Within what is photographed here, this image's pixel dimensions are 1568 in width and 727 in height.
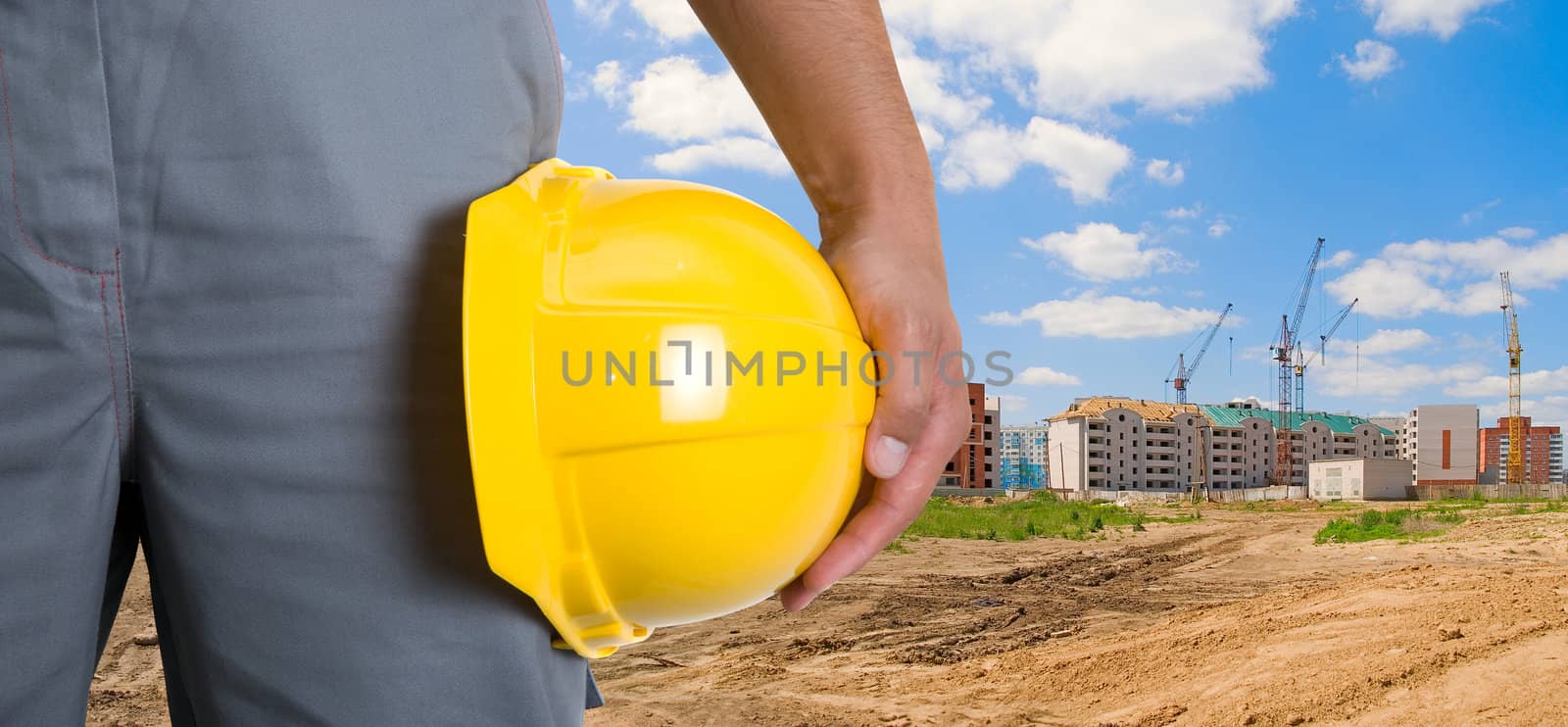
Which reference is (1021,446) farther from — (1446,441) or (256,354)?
(256,354)

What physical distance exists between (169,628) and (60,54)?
567 millimetres

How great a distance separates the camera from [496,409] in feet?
2.77

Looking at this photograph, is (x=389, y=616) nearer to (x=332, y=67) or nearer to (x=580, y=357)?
(x=580, y=357)

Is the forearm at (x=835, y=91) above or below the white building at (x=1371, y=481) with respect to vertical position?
above

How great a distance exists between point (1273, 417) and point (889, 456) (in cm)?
9837

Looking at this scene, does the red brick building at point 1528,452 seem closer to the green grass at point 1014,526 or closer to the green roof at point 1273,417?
the green roof at point 1273,417

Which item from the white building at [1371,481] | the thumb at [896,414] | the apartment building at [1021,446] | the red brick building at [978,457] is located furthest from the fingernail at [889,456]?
the apartment building at [1021,446]

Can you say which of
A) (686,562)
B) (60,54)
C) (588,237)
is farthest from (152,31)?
(686,562)

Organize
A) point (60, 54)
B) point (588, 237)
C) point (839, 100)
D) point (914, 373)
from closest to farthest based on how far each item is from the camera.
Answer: point (60, 54)
point (588, 237)
point (914, 373)
point (839, 100)

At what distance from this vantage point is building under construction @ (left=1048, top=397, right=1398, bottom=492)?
79.1m

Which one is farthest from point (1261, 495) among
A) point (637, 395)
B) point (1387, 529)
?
point (637, 395)

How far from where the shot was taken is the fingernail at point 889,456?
1119 millimetres

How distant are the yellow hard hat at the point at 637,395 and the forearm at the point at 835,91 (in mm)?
283

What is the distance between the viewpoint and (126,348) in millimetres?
820
